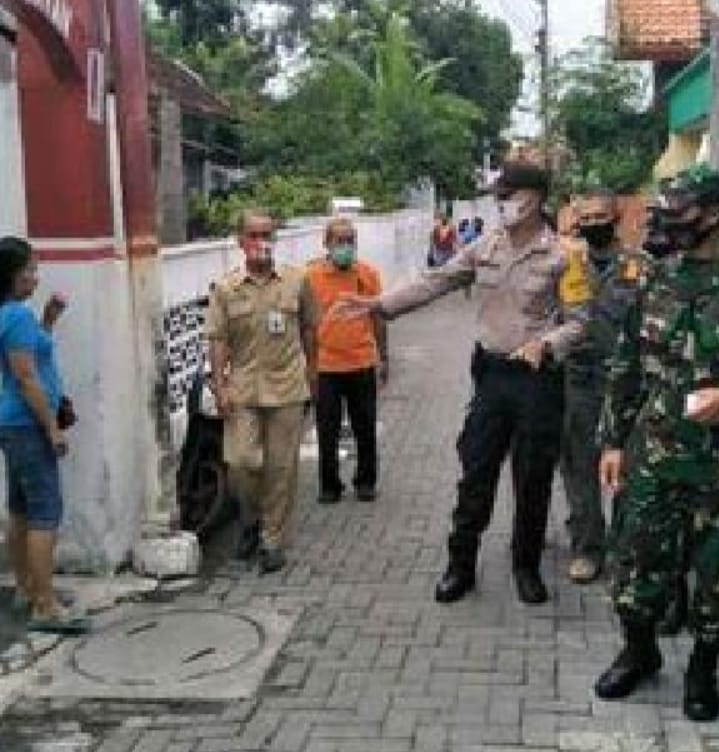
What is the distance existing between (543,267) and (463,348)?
1071cm

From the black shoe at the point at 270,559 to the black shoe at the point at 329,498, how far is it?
143 centimetres

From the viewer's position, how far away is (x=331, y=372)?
27.4 feet

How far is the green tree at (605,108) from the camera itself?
20.5 m

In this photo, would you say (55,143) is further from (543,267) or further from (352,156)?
(352,156)

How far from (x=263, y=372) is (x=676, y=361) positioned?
2511mm

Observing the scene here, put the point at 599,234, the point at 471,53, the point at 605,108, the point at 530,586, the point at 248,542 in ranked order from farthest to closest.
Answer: the point at 471,53 → the point at 605,108 → the point at 248,542 → the point at 599,234 → the point at 530,586

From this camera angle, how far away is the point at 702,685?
488 cm

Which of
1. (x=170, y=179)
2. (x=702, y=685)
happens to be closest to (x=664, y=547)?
(x=702, y=685)

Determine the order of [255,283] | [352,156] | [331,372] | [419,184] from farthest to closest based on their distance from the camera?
1. [419,184]
2. [352,156]
3. [331,372]
4. [255,283]

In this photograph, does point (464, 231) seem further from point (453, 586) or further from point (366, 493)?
point (453, 586)

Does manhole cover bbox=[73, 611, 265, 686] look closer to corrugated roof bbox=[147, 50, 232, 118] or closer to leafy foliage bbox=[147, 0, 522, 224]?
corrugated roof bbox=[147, 50, 232, 118]

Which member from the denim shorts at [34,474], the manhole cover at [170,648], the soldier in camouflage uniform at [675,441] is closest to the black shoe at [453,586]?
the manhole cover at [170,648]

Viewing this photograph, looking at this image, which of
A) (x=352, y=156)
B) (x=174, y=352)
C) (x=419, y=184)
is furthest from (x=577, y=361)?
(x=419, y=184)

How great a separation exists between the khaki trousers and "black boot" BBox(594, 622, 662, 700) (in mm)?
2225
